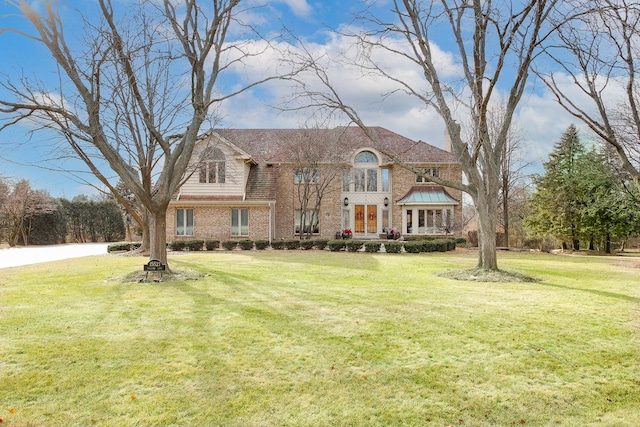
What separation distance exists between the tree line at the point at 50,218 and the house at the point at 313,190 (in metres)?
14.1

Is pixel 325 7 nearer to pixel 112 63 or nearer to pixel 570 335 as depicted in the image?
pixel 112 63

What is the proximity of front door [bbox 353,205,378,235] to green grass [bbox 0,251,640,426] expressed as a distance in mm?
21835

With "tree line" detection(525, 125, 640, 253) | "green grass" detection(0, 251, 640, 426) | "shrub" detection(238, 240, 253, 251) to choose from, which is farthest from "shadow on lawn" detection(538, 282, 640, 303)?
"shrub" detection(238, 240, 253, 251)

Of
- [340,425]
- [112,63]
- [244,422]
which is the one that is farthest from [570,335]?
[112,63]

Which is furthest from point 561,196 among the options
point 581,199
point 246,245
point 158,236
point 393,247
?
point 158,236

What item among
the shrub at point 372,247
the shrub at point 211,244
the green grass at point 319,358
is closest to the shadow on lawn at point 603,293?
the green grass at point 319,358

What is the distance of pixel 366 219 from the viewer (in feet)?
104

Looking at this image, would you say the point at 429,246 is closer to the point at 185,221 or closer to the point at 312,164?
the point at 312,164

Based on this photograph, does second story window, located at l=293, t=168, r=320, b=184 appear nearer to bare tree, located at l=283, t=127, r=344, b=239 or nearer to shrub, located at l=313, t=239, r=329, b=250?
bare tree, located at l=283, t=127, r=344, b=239

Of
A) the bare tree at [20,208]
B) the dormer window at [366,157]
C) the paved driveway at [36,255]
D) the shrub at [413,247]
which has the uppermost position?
the dormer window at [366,157]

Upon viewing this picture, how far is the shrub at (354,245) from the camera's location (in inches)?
907

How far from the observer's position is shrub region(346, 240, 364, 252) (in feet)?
75.6

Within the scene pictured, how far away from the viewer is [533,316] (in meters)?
7.45

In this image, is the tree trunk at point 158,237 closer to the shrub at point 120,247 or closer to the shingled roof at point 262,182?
the shrub at point 120,247
